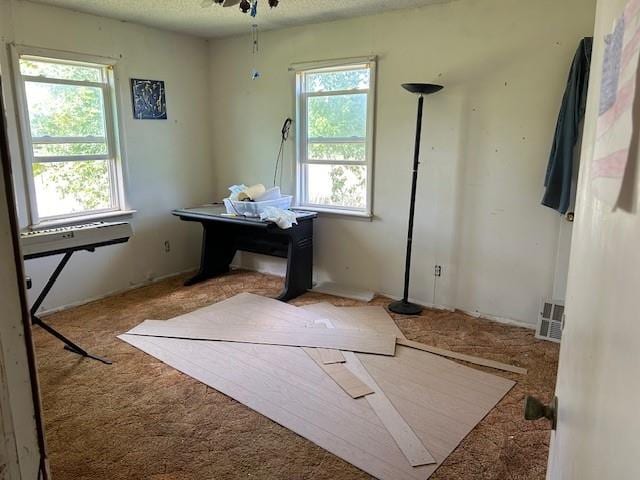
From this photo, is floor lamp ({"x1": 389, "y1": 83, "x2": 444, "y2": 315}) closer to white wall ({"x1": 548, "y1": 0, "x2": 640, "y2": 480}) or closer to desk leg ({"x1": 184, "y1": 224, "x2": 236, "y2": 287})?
desk leg ({"x1": 184, "y1": 224, "x2": 236, "y2": 287})

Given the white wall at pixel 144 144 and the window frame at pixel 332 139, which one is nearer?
the white wall at pixel 144 144

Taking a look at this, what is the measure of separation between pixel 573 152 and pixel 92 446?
10.6ft

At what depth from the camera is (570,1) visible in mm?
2959

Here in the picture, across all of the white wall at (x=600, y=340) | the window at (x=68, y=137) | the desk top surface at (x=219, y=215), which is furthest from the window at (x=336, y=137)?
the white wall at (x=600, y=340)

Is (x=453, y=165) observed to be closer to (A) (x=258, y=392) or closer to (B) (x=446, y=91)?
(B) (x=446, y=91)

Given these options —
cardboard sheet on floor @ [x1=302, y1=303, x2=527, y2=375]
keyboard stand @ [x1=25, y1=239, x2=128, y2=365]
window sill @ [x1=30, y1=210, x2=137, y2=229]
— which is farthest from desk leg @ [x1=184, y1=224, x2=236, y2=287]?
keyboard stand @ [x1=25, y1=239, x2=128, y2=365]

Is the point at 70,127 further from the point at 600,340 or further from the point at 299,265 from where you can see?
the point at 600,340

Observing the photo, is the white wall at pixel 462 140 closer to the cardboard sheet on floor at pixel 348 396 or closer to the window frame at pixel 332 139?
the window frame at pixel 332 139

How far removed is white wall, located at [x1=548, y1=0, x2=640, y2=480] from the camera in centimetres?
51

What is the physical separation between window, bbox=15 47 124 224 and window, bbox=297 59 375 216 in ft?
5.62

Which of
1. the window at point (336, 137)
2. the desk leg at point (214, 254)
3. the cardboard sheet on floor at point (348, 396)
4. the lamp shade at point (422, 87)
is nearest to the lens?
the cardboard sheet on floor at point (348, 396)

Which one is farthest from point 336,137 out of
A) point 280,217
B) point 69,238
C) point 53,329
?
point 53,329

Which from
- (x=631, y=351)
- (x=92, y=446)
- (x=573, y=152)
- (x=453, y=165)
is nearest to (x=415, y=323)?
(x=453, y=165)

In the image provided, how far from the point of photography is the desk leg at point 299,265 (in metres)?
4.04
